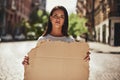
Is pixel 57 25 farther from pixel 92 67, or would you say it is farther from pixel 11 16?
pixel 11 16

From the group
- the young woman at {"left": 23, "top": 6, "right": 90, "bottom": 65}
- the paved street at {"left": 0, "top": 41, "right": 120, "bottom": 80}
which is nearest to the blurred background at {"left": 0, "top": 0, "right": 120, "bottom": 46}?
the paved street at {"left": 0, "top": 41, "right": 120, "bottom": 80}

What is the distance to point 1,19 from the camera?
63312 millimetres

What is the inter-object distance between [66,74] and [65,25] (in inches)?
27.3

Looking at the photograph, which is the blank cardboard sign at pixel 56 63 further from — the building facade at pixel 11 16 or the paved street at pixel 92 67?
the building facade at pixel 11 16

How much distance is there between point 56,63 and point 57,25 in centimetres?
53

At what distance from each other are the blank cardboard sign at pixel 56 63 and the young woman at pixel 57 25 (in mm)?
343

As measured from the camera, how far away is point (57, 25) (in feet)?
10.6

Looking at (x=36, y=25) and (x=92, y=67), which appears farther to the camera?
(x=36, y=25)

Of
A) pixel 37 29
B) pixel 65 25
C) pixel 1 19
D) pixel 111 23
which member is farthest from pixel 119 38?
pixel 65 25

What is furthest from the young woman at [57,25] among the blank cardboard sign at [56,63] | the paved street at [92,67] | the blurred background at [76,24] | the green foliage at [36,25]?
the green foliage at [36,25]

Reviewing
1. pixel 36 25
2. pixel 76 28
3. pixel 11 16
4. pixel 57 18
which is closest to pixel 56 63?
pixel 57 18

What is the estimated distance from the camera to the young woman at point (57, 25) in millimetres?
3189

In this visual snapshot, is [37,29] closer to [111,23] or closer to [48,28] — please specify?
[111,23]

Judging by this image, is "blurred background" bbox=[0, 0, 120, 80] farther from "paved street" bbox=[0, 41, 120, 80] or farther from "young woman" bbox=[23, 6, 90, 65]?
"young woman" bbox=[23, 6, 90, 65]
